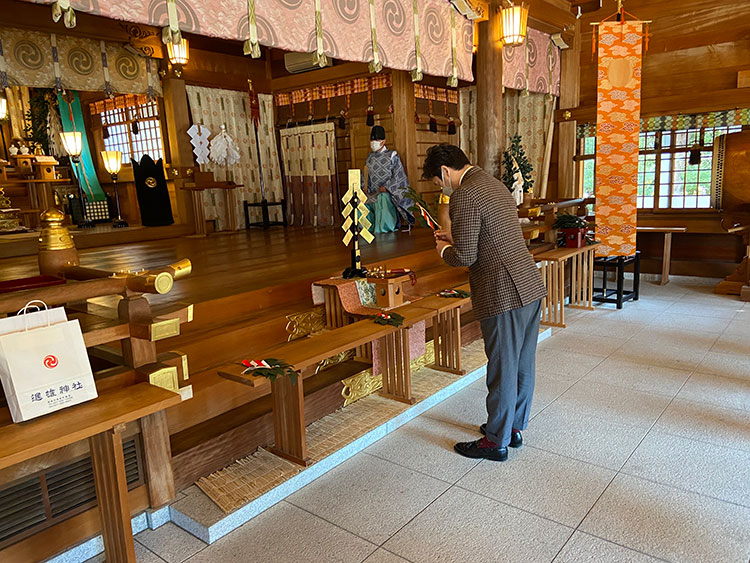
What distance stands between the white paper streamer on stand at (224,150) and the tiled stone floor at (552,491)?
597 centimetres

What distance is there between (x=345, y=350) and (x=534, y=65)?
5092mm

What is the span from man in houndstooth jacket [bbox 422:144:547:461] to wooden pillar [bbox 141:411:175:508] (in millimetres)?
1506

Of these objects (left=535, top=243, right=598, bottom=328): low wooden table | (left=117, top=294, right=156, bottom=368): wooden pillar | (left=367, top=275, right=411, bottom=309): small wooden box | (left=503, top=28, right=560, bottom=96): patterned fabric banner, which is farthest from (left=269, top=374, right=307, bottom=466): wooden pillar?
(left=503, top=28, right=560, bottom=96): patterned fabric banner

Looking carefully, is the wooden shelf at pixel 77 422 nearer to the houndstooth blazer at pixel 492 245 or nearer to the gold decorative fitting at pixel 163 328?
the gold decorative fitting at pixel 163 328

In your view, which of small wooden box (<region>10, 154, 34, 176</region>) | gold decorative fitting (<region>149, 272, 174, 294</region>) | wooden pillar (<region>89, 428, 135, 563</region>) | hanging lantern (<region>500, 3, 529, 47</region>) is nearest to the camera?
wooden pillar (<region>89, 428, 135, 563</region>)

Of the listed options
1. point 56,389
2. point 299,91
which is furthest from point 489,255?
point 299,91

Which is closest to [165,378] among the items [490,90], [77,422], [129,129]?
[77,422]

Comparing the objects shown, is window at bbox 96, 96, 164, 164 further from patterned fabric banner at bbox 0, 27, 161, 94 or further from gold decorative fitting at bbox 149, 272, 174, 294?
gold decorative fitting at bbox 149, 272, 174, 294

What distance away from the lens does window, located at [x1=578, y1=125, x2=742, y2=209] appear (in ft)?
22.7

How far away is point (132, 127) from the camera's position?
8.47 metres

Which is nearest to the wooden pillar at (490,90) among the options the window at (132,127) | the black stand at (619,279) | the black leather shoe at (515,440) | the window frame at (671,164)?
the black stand at (619,279)

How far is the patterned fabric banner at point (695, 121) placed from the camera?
645cm

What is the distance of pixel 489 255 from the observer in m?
2.54

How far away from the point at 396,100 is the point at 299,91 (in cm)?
201
